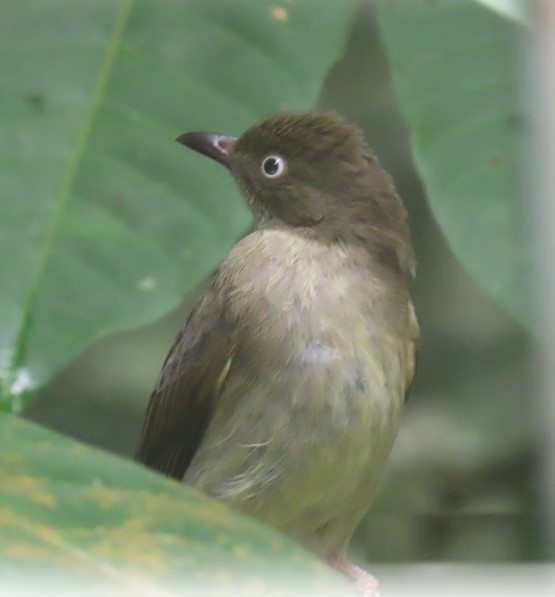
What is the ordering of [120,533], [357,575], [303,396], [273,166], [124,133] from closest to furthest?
[120,533]
[303,396]
[124,133]
[357,575]
[273,166]

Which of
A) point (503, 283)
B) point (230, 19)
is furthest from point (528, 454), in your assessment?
point (230, 19)

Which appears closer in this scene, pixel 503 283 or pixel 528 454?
pixel 503 283

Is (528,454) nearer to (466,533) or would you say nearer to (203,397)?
(466,533)

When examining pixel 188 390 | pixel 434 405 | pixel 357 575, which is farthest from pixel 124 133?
pixel 434 405

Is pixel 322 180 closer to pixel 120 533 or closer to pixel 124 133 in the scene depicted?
pixel 124 133

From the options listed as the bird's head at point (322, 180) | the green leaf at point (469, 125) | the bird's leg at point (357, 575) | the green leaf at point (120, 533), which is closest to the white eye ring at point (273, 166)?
the bird's head at point (322, 180)

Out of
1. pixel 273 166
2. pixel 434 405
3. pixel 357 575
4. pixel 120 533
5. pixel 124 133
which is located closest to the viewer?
pixel 120 533

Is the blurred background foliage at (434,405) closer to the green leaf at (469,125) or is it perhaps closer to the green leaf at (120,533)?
the green leaf at (469,125)
